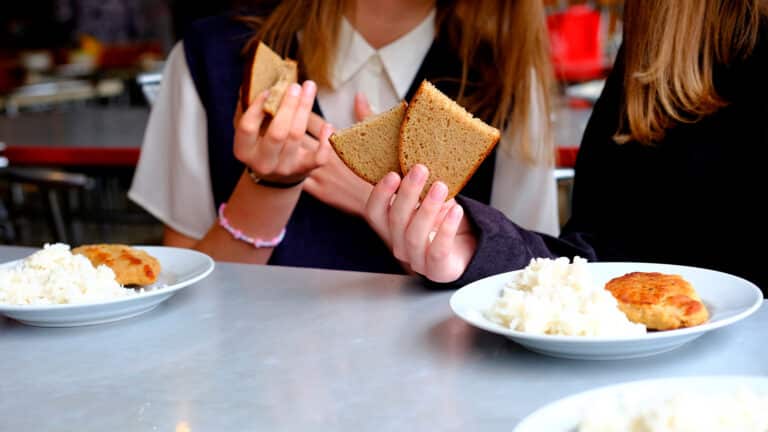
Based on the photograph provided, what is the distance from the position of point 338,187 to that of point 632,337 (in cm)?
102

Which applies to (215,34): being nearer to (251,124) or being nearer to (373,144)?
(251,124)

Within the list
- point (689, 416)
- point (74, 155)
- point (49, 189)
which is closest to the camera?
point (689, 416)

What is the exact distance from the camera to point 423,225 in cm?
105

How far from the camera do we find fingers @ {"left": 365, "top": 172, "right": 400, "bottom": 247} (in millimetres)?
1060

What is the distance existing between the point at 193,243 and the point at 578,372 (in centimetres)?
126

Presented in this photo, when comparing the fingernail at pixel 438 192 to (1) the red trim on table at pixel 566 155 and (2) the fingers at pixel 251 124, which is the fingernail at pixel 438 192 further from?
(1) the red trim on table at pixel 566 155

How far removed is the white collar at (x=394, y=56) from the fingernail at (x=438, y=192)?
864 millimetres

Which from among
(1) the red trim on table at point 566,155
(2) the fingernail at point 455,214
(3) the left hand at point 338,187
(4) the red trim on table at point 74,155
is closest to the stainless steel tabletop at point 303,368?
(2) the fingernail at point 455,214

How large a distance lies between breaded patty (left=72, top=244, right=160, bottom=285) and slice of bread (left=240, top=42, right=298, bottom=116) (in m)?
0.42

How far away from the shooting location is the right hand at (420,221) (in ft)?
3.35

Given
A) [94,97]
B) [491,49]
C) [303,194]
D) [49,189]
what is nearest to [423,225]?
[303,194]

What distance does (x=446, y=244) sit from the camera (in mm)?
1047

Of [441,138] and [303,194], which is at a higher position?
[441,138]

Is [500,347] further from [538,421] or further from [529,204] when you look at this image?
[529,204]
